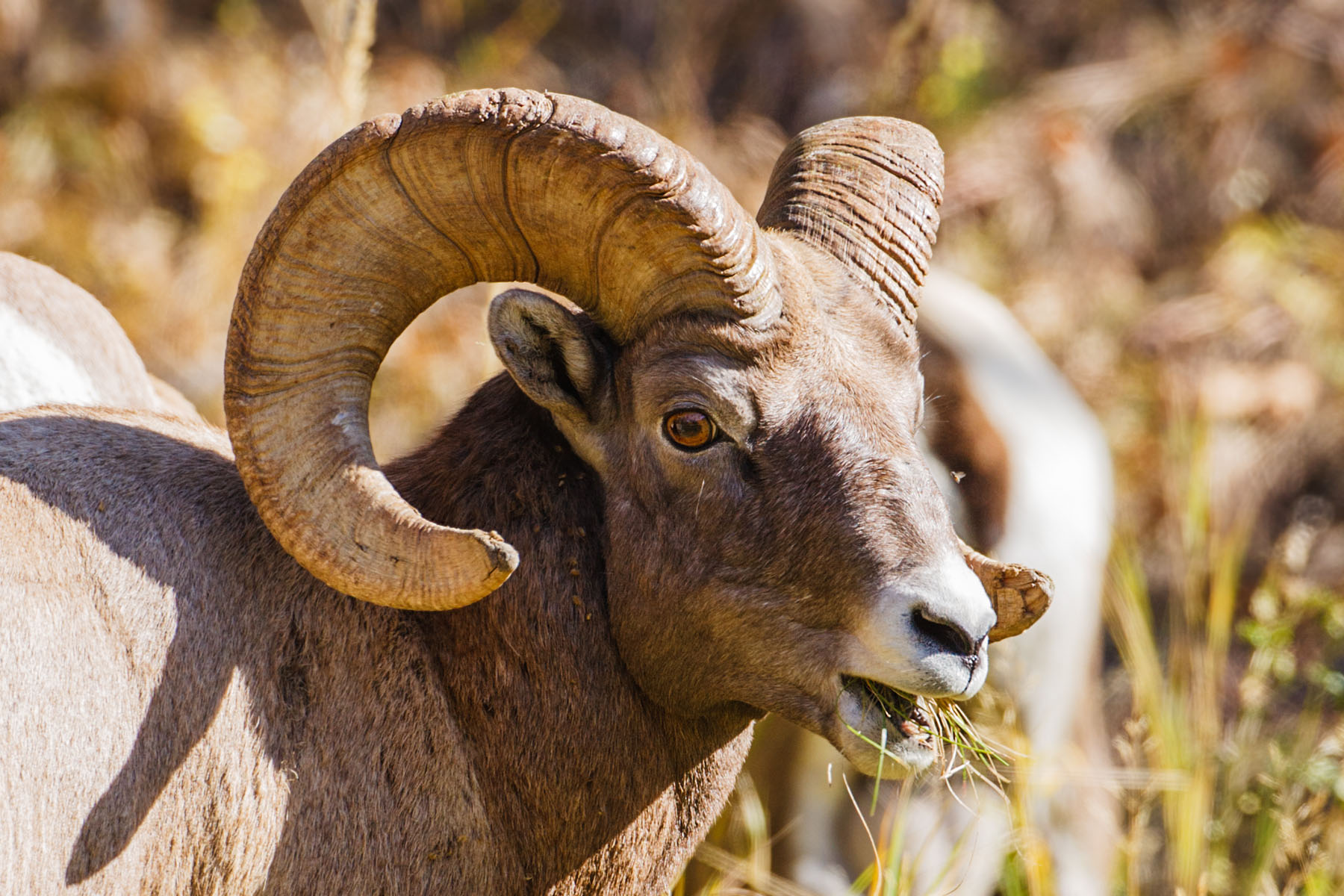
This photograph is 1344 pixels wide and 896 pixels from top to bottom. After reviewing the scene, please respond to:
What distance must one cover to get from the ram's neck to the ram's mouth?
22.3 inches

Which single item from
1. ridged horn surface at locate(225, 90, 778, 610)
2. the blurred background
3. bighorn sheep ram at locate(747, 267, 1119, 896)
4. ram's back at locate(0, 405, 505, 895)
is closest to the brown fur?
ram's back at locate(0, 405, 505, 895)

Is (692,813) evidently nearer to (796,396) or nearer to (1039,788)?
(796,396)

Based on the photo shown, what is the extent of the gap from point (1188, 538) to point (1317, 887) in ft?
4.96

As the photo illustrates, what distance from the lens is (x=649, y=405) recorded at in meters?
3.55

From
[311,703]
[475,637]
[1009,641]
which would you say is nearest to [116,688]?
[311,703]

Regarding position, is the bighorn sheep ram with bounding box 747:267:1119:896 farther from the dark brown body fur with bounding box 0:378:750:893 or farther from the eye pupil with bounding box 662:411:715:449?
the eye pupil with bounding box 662:411:715:449

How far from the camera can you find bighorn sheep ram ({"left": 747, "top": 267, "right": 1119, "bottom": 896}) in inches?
249

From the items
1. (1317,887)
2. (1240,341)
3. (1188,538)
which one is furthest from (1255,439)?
(1317,887)

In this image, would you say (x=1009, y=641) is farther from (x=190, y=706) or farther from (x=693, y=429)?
(x=190, y=706)

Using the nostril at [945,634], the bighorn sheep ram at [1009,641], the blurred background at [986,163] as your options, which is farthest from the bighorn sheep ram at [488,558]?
the blurred background at [986,163]

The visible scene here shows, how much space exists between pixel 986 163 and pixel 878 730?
1171 centimetres

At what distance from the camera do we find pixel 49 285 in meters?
4.36

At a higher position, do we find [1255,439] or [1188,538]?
[1188,538]

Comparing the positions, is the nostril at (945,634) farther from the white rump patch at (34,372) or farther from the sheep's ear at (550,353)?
the white rump patch at (34,372)
